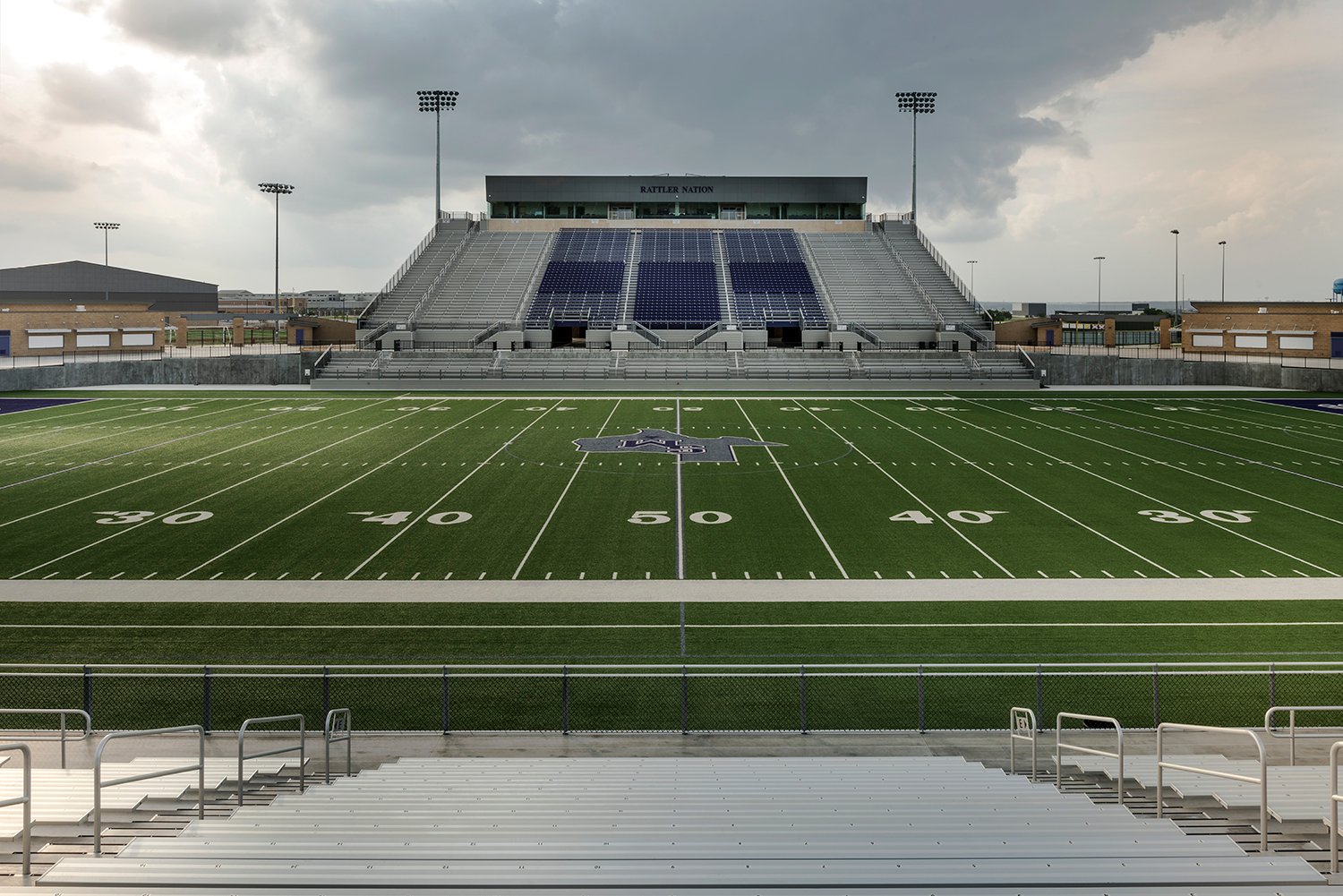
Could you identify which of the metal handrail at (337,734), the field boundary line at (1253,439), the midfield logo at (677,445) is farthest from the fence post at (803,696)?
the field boundary line at (1253,439)

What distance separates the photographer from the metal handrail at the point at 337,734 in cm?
1085

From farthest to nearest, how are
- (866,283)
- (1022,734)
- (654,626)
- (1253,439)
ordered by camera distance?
(866,283) < (1253,439) < (654,626) < (1022,734)

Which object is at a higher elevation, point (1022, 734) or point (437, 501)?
point (437, 501)

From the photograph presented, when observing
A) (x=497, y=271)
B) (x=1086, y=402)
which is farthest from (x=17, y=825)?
(x=497, y=271)

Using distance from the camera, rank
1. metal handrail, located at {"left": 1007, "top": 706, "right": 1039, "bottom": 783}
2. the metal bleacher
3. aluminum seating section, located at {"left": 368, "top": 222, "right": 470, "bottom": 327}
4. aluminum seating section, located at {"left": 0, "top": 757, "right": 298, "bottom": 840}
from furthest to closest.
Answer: aluminum seating section, located at {"left": 368, "top": 222, "right": 470, "bottom": 327} → the metal bleacher → metal handrail, located at {"left": 1007, "top": 706, "right": 1039, "bottom": 783} → aluminum seating section, located at {"left": 0, "top": 757, "right": 298, "bottom": 840}

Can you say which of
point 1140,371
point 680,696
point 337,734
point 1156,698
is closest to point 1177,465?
point 1156,698

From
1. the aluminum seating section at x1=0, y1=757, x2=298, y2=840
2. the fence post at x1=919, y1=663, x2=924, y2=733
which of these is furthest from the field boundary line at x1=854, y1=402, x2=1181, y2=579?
the aluminum seating section at x1=0, y1=757, x2=298, y2=840

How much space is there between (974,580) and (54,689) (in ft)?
48.8

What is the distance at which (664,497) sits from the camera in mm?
28766

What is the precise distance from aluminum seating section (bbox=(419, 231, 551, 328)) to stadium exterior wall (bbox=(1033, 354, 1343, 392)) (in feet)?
121

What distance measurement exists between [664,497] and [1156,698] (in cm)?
1721

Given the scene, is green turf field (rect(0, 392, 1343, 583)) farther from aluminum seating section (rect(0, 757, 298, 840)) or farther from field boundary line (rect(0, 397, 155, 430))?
aluminum seating section (rect(0, 757, 298, 840))

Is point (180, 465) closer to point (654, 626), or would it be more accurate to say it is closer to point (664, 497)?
point (664, 497)

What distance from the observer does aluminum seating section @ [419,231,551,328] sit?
8023cm
